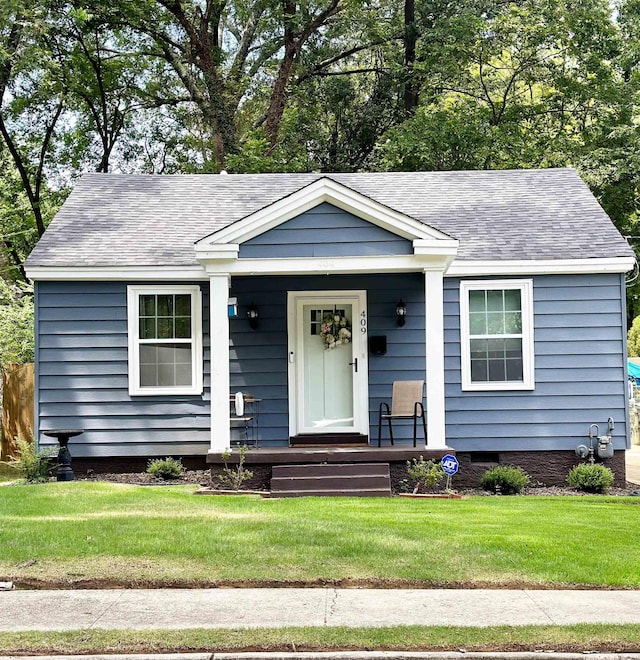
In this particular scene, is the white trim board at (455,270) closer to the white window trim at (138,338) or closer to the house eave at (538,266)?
the house eave at (538,266)

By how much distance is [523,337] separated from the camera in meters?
13.1

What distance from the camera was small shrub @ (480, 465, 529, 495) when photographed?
12.2 meters

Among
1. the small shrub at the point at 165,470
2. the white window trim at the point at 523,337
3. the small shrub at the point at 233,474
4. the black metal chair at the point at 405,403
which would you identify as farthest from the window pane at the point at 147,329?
the white window trim at the point at 523,337

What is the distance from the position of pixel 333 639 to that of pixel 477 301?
852cm

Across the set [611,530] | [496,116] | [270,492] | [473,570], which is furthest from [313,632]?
[496,116]

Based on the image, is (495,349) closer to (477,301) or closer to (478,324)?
(478,324)

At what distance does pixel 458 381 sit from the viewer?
13.2 metres

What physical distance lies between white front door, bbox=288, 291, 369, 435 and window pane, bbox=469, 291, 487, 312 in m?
1.50

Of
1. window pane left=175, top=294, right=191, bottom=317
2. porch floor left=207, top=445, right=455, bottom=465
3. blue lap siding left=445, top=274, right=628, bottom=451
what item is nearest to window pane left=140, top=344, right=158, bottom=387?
window pane left=175, top=294, right=191, bottom=317

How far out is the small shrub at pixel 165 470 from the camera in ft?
41.9

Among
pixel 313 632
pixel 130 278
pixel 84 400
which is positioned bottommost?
pixel 313 632

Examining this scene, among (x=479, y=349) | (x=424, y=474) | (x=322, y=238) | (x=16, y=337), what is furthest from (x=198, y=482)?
(x=16, y=337)

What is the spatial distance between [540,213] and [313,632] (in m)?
10.1

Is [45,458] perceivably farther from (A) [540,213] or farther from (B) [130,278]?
(A) [540,213]
